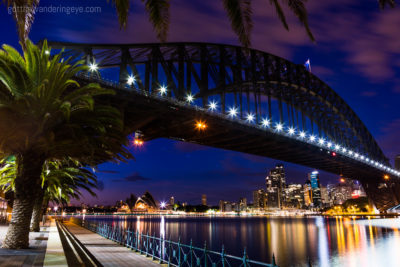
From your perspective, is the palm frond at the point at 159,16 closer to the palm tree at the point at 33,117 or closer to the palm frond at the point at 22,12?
the palm frond at the point at 22,12

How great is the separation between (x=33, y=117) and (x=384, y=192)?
119 metres

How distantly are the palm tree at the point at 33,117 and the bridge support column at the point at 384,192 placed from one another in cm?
11455

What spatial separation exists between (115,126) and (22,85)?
4.03m

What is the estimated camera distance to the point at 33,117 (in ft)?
40.4

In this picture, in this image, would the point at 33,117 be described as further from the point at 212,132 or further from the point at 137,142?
the point at 212,132

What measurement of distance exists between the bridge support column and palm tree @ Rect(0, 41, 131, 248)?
115 meters

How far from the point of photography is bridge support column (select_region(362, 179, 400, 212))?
104 metres

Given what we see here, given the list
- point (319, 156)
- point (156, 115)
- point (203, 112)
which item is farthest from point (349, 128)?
point (156, 115)

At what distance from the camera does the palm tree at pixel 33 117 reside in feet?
39.2

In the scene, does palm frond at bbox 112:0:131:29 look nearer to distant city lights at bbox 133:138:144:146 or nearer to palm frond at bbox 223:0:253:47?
palm frond at bbox 223:0:253:47

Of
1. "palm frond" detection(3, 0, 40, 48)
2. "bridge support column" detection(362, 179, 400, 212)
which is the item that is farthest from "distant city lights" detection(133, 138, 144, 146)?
"bridge support column" detection(362, 179, 400, 212)

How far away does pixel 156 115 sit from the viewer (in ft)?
146

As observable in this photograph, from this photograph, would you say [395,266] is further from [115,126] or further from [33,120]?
[33,120]

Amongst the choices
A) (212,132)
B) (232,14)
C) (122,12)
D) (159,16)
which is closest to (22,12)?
(122,12)
